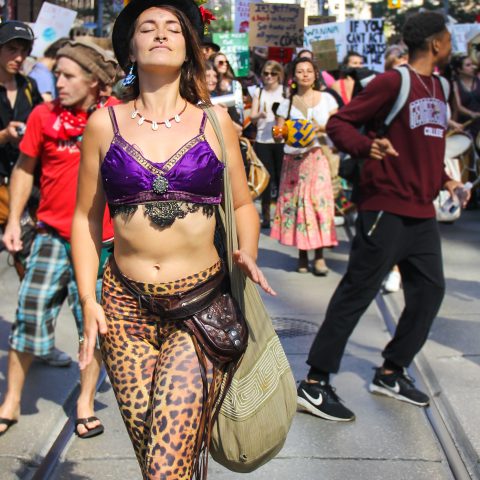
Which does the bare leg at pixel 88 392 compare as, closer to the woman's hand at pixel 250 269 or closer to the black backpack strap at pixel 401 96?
the black backpack strap at pixel 401 96

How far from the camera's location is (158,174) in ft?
10.0

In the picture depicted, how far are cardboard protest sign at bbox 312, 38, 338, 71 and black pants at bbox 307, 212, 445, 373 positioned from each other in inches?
335

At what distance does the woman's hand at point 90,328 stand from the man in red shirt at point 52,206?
6.19 feet

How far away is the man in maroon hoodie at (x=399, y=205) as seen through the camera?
4.95 m

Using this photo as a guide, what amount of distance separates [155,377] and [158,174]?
0.64 metres

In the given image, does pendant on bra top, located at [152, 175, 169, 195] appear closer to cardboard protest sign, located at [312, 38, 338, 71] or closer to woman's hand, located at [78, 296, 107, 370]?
woman's hand, located at [78, 296, 107, 370]

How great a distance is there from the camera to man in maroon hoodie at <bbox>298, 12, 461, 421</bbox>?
4949mm

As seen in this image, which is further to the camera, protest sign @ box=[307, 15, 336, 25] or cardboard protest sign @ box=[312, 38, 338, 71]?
protest sign @ box=[307, 15, 336, 25]

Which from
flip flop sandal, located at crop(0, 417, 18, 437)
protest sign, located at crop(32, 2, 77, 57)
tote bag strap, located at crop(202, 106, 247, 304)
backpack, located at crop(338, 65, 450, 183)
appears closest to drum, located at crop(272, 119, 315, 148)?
backpack, located at crop(338, 65, 450, 183)

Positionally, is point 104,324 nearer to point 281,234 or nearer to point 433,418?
point 433,418

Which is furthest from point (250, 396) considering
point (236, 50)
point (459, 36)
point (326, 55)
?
point (459, 36)

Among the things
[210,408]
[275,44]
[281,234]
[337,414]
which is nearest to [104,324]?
[210,408]

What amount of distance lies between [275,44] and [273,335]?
11074 mm

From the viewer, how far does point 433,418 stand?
16.6 feet
